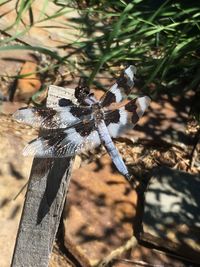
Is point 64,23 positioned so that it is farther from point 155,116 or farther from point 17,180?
point 17,180

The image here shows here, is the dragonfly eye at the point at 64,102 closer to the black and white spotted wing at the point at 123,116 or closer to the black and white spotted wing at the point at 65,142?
the black and white spotted wing at the point at 65,142

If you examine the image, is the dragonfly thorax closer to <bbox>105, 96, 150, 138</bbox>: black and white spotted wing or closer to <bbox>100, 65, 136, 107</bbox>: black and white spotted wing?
<bbox>105, 96, 150, 138</bbox>: black and white spotted wing

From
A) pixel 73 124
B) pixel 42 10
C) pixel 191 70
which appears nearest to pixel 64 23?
pixel 42 10

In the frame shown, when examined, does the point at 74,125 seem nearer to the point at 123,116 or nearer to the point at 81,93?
the point at 81,93

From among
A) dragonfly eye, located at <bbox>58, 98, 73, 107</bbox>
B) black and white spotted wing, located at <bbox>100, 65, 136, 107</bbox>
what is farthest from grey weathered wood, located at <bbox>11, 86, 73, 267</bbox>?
black and white spotted wing, located at <bbox>100, 65, 136, 107</bbox>

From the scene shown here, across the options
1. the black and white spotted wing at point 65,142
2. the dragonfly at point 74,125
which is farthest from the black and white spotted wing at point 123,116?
the black and white spotted wing at point 65,142

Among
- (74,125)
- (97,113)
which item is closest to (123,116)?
(97,113)
